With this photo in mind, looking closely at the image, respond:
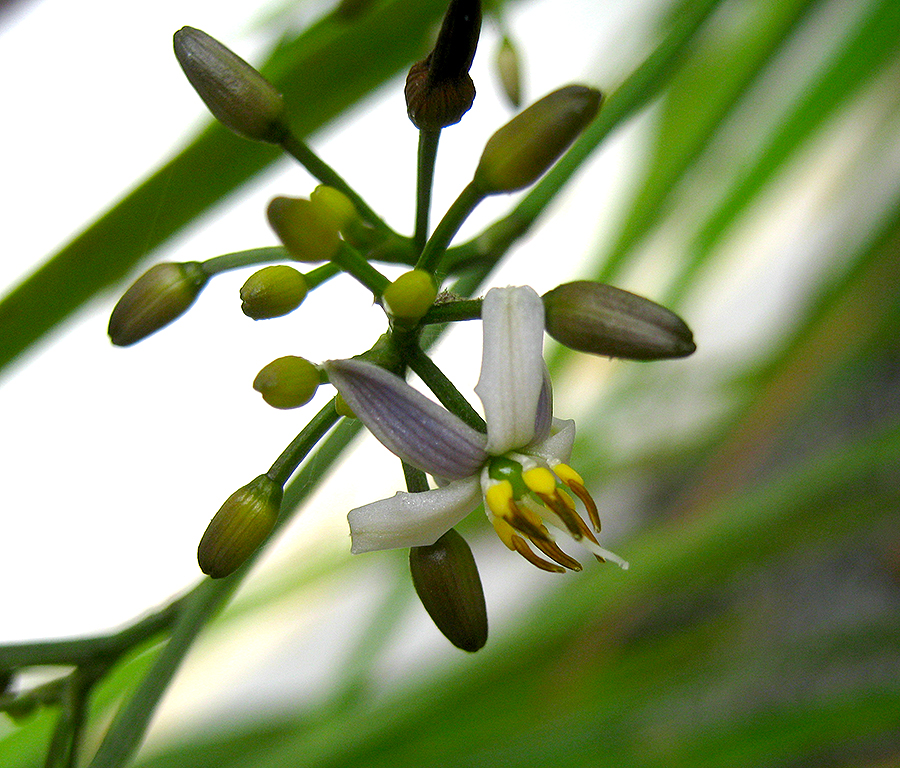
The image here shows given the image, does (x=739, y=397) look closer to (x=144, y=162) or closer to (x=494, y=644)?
(x=494, y=644)

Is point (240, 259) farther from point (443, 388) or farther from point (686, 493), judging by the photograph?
point (686, 493)

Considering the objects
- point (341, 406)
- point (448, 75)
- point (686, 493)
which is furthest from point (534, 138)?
point (686, 493)

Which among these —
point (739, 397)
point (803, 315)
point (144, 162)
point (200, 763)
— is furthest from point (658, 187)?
point (200, 763)

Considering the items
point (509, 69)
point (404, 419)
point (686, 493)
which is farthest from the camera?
point (686, 493)

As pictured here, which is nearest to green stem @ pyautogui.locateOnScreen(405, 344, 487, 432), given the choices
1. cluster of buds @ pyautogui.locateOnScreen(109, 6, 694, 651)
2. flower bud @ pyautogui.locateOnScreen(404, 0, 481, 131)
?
cluster of buds @ pyautogui.locateOnScreen(109, 6, 694, 651)

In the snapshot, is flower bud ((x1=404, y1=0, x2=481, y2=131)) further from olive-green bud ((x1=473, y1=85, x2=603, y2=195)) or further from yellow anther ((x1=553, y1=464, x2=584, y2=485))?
yellow anther ((x1=553, y1=464, x2=584, y2=485))

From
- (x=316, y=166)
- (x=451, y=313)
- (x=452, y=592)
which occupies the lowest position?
(x=452, y=592)
